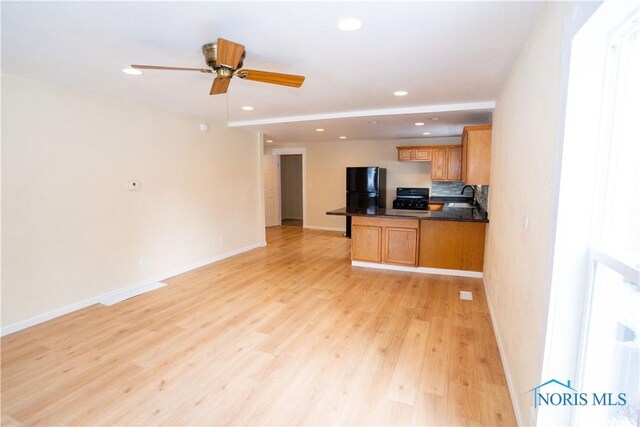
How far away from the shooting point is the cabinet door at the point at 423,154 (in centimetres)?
611

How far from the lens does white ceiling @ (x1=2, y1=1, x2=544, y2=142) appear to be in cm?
178

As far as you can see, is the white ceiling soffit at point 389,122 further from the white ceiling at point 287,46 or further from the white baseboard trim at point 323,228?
the white baseboard trim at point 323,228

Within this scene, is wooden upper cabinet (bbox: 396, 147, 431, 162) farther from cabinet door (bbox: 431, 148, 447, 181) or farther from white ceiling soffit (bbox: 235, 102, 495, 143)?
white ceiling soffit (bbox: 235, 102, 495, 143)

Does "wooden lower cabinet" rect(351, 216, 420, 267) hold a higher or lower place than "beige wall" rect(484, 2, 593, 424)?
lower

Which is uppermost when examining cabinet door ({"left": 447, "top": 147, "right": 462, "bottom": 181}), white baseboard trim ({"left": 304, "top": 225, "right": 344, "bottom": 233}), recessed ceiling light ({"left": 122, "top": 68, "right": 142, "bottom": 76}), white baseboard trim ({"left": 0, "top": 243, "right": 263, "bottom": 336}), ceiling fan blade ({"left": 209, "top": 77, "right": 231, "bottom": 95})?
recessed ceiling light ({"left": 122, "top": 68, "right": 142, "bottom": 76})

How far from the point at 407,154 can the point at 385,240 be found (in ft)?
7.90

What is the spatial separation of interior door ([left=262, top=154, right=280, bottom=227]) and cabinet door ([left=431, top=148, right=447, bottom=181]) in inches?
169

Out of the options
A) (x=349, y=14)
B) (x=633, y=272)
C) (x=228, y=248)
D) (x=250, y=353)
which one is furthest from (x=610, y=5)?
(x=228, y=248)

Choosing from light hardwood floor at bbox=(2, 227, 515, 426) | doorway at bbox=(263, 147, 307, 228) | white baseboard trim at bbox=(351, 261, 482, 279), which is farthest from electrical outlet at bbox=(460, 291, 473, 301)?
doorway at bbox=(263, 147, 307, 228)

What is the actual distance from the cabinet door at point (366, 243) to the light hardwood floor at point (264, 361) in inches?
38.3

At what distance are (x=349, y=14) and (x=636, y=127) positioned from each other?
57.4 inches

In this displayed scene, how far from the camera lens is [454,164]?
19.1 feet

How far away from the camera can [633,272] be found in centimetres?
99

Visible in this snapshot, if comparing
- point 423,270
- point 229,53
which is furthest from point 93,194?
point 423,270
